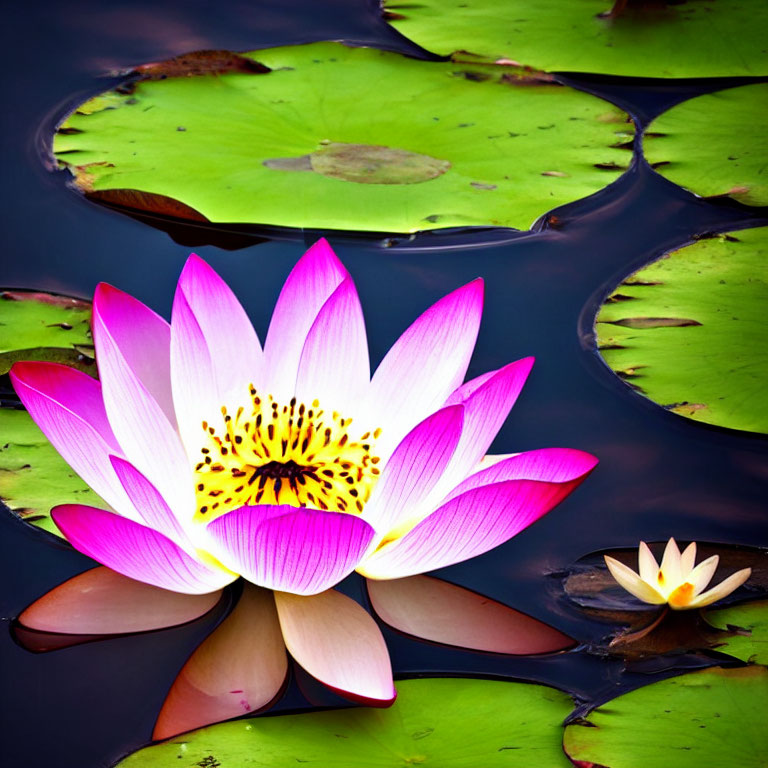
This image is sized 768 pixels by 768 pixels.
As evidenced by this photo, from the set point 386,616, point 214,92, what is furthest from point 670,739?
point 214,92

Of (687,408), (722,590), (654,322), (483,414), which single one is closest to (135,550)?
(483,414)

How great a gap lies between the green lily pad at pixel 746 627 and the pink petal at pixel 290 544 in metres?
0.52

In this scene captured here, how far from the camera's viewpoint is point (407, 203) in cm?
230

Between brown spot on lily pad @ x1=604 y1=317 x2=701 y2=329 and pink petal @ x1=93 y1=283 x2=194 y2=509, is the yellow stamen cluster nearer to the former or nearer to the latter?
pink petal @ x1=93 y1=283 x2=194 y2=509

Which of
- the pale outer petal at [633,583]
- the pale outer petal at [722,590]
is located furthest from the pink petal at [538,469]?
the pale outer petal at [722,590]

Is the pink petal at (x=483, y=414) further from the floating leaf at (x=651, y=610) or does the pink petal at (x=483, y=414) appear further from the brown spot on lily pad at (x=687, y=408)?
the brown spot on lily pad at (x=687, y=408)

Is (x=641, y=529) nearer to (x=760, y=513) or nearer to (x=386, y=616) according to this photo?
(x=760, y=513)

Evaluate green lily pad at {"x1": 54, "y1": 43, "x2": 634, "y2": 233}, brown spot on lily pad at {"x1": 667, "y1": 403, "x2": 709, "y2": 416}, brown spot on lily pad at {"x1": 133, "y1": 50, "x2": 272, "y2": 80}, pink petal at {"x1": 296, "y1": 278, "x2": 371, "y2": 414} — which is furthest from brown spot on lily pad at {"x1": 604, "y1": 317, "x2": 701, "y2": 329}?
brown spot on lily pad at {"x1": 133, "y1": 50, "x2": 272, "y2": 80}

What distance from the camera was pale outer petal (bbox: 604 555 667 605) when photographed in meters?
1.41

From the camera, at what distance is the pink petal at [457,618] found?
1.40 metres

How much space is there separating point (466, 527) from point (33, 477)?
2.31 ft

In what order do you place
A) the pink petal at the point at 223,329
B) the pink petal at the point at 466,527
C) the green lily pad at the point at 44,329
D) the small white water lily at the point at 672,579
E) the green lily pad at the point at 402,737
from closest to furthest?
the green lily pad at the point at 402,737
the pink petal at the point at 466,527
the small white water lily at the point at 672,579
the pink petal at the point at 223,329
the green lily pad at the point at 44,329

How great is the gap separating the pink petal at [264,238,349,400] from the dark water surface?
312 mm

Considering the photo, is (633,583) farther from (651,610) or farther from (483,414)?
(483,414)
